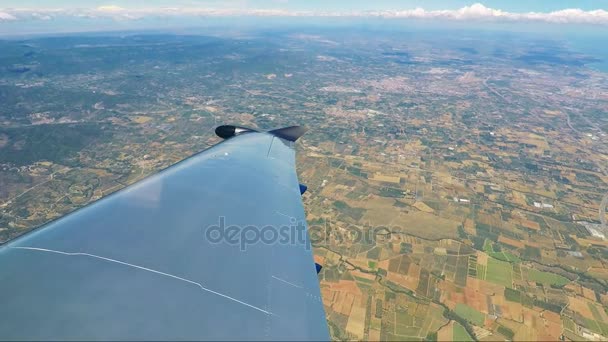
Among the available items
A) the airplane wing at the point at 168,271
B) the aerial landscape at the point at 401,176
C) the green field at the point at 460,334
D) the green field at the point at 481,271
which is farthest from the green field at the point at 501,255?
the airplane wing at the point at 168,271

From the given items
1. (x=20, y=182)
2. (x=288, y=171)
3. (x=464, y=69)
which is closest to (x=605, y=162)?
(x=288, y=171)

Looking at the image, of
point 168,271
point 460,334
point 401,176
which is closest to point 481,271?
point 460,334

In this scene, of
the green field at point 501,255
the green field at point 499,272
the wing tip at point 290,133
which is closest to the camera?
the wing tip at point 290,133

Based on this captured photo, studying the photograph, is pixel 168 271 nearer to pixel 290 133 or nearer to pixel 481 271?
pixel 290 133

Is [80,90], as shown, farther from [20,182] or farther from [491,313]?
[491,313]

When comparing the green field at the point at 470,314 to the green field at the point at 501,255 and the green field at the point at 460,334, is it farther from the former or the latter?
the green field at the point at 501,255

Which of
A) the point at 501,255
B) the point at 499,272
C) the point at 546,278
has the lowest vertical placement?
the point at 546,278

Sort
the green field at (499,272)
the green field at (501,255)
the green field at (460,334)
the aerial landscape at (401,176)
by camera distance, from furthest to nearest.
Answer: the green field at (501,255), the green field at (499,272), the aerial landscape at (401,176), the green field at (460,334)
